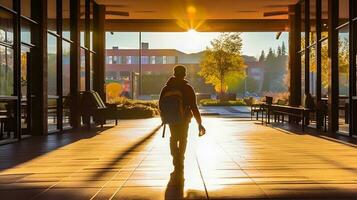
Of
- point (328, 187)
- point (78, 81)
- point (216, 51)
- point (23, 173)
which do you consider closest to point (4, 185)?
point (23, 173)

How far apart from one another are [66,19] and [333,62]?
28.4ft

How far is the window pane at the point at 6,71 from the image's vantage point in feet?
45.4

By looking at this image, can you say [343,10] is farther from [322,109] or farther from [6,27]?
[6,27]

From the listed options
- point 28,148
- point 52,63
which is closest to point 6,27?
point 28,148

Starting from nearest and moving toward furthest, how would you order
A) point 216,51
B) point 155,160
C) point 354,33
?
point 155,160, point 354,33, point 216,51

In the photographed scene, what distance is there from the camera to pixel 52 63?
17.9 meters

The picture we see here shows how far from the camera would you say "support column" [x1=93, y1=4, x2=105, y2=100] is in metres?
24.8

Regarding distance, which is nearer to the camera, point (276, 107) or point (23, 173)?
point (23, 173)

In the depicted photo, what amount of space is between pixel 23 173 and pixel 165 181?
2253mm

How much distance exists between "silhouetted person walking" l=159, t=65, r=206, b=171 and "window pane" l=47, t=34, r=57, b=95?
955 centimetres

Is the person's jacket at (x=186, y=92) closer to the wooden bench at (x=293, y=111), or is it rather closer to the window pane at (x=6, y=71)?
the window pane at (x=6, y=71)

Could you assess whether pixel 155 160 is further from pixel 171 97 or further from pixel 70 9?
pixel 70 9

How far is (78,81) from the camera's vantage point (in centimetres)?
2038

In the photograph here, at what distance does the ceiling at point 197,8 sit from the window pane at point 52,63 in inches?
249
